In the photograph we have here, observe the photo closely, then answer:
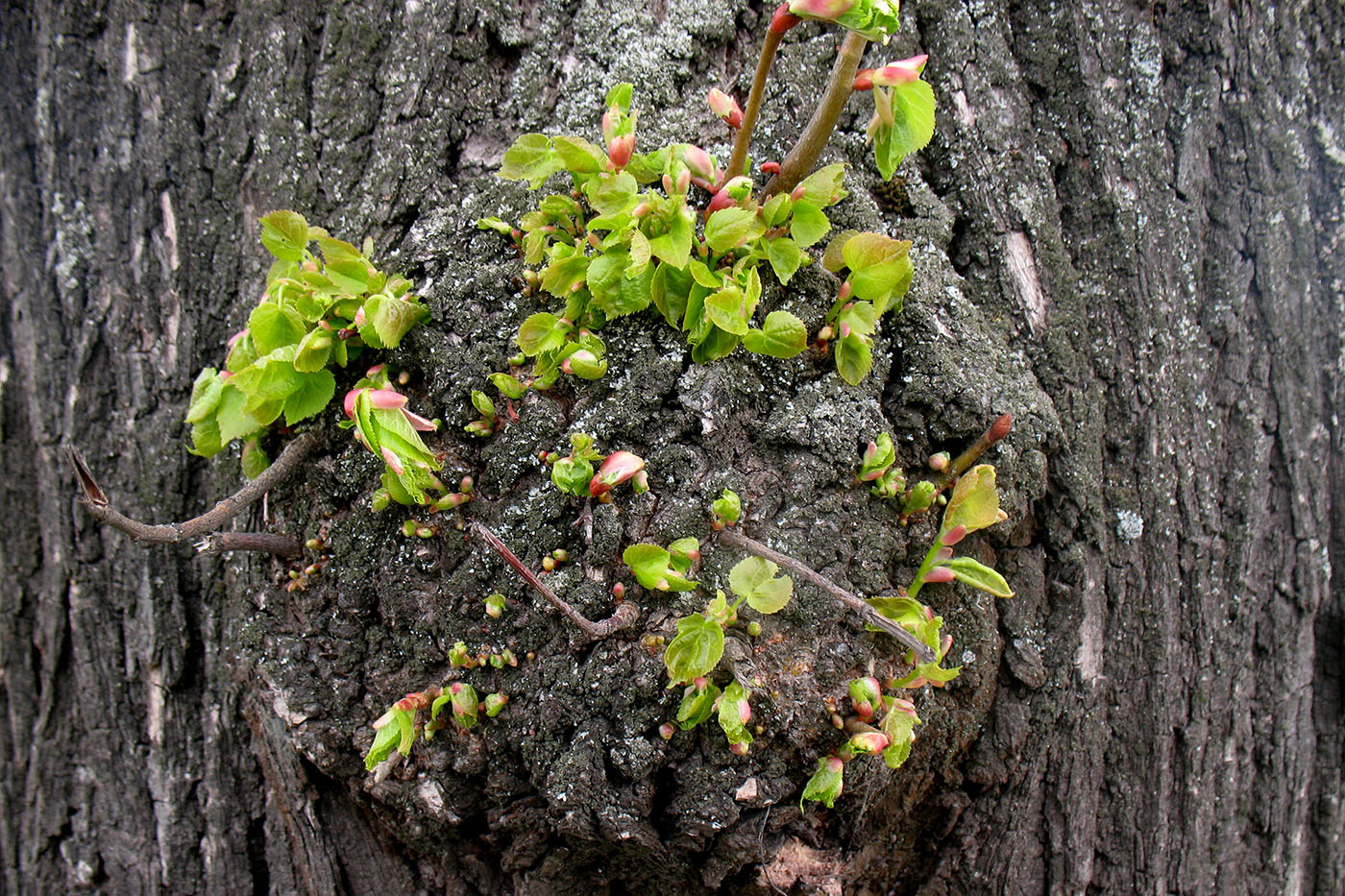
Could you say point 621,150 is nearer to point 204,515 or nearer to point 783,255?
point 783,255

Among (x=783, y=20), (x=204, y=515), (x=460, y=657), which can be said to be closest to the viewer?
(x=783, y=20)

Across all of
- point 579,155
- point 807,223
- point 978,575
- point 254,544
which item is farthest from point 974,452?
point 254,544

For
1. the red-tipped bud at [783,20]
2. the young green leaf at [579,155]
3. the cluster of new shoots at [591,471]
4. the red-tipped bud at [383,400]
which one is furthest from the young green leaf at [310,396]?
the red-tipped bud at [783,20]

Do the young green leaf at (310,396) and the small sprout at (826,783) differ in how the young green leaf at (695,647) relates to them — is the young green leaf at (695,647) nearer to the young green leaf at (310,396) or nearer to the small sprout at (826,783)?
the small sprout at (826,783)

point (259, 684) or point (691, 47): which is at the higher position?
point (691, 47)

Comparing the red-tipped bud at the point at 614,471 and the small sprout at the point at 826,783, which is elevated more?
the red-tipped bud at the point at 614,471

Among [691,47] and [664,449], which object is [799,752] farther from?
[691,47]

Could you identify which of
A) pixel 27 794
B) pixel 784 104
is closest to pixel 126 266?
pixel 27 794
